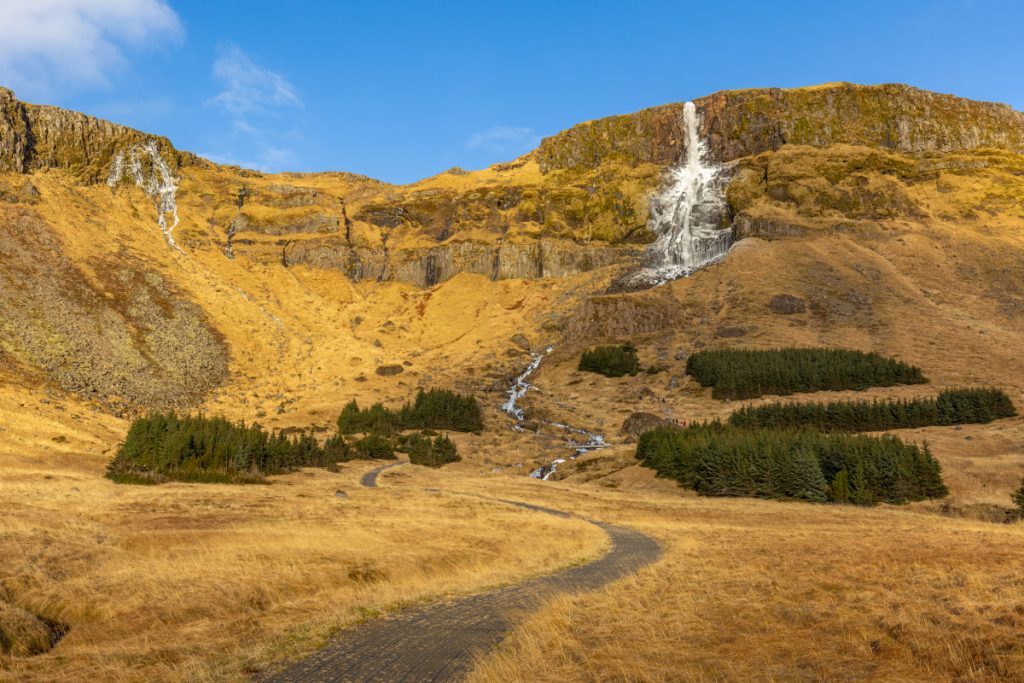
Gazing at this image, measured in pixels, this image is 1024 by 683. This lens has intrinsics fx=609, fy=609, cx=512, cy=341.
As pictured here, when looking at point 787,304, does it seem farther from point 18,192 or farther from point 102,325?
point 18,192

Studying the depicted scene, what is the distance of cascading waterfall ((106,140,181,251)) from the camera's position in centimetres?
13775

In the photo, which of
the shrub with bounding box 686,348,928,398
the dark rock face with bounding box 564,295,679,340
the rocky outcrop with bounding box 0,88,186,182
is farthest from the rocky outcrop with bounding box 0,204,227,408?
the shrub with bounding box 686,348,928,398

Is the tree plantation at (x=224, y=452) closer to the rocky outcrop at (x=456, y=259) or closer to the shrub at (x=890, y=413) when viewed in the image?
the shrub at (x=890, y=413)

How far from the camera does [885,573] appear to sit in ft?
47.3

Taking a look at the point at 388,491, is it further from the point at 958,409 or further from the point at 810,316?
the point at 810,316

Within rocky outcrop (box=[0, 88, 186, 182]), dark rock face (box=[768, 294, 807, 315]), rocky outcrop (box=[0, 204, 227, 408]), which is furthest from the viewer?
rocky outcrop (box=[0, 88, 186, 182])

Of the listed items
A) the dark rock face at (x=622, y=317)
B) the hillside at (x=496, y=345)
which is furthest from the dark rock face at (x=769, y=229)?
the dark rock face at (x=622, y=317)

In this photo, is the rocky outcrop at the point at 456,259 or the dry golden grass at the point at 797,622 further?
the rocky outcrop at the point at 456,259

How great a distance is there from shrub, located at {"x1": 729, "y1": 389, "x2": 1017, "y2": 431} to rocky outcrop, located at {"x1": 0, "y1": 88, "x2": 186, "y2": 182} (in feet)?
456

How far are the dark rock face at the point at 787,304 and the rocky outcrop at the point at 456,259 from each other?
118 ft

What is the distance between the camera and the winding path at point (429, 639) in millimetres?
9414

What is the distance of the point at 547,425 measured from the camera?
293 ft

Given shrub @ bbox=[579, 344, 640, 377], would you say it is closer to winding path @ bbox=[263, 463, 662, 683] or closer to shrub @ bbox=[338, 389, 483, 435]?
shrub @ bbox=[338, 389, 483, 435]

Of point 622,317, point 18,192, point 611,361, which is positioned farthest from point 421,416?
point 18,192
